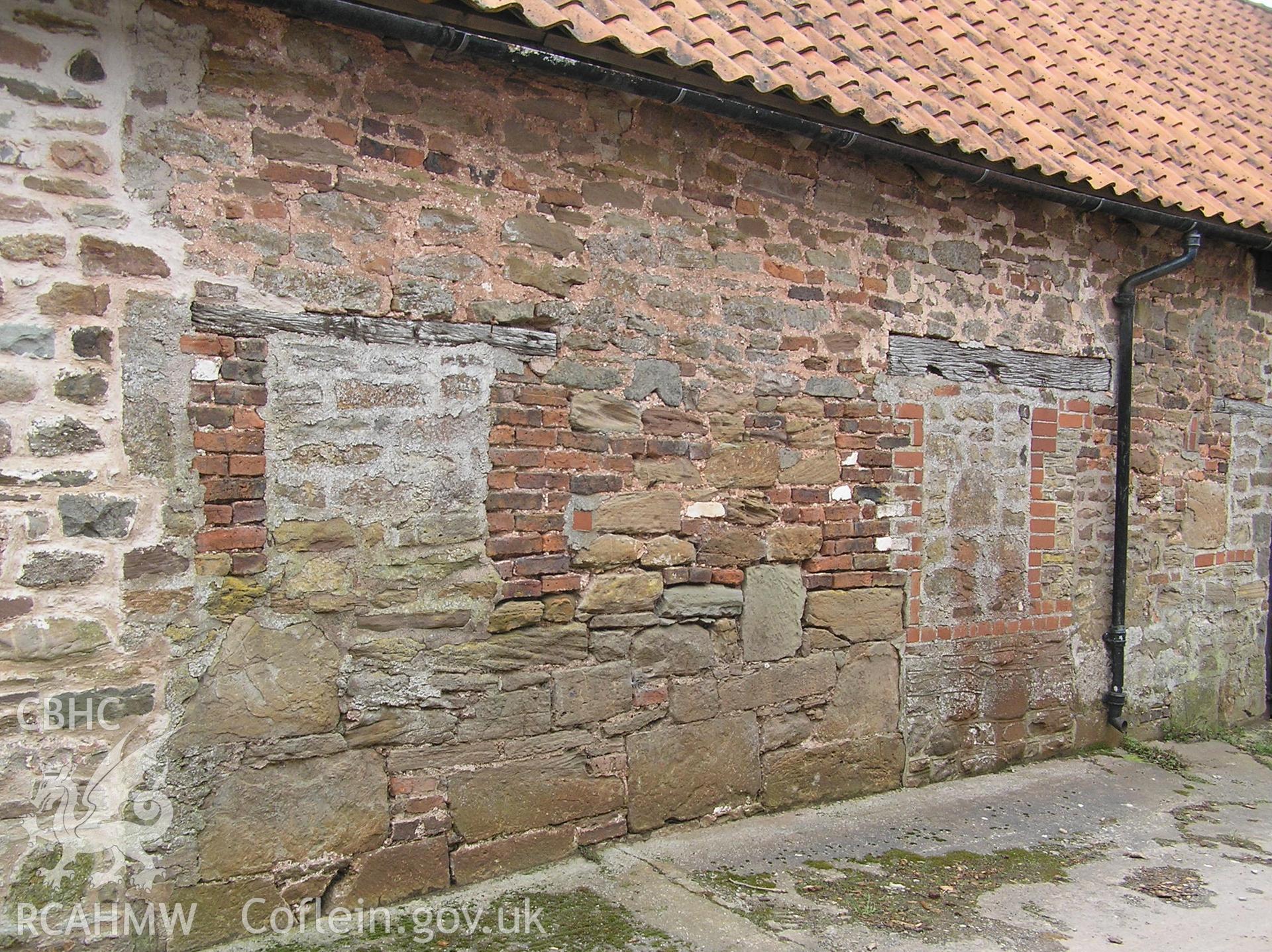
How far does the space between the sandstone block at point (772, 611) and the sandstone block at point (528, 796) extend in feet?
2.84

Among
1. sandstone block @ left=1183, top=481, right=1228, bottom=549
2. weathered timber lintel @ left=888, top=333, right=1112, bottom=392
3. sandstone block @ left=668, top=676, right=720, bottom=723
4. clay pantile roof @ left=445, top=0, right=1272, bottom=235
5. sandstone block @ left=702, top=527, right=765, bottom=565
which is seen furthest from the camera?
sandstone block @ left=1183, top=481, right=1228, bottom=549

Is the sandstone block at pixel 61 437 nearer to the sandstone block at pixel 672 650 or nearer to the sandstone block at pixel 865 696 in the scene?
the sandstone block at pixel 672 650

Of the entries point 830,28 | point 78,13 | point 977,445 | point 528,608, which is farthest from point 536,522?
point 830,28

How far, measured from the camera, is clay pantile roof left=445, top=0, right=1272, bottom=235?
12.9 feet

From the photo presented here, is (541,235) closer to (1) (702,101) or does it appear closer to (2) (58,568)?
(1) (702,101)

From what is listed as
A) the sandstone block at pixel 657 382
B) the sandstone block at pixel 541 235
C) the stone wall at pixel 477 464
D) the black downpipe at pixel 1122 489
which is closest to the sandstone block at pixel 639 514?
the stone wall at pixel 477 464

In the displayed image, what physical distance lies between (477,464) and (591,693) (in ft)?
3.35

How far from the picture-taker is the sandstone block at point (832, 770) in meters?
4.36

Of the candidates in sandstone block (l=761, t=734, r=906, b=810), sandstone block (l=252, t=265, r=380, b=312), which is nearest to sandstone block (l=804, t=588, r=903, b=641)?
sandstone block (l=761, t=734, r=906, b=810)

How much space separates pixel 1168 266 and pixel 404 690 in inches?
185

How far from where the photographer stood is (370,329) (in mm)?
3389

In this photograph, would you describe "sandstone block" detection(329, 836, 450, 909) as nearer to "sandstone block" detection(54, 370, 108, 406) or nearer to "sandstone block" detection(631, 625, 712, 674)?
"sandstone block" detection(631, 625, 712, 674)

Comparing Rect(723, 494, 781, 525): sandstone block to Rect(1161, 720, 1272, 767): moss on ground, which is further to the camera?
Rect(1161, 720, 1272, 767): moss on ground

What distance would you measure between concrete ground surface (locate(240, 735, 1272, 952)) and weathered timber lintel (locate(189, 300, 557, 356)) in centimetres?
198
